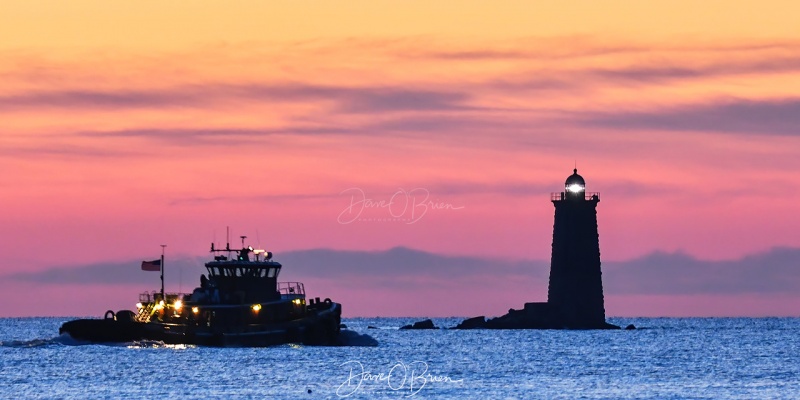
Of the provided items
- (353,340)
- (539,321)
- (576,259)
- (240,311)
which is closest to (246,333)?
(240,311)

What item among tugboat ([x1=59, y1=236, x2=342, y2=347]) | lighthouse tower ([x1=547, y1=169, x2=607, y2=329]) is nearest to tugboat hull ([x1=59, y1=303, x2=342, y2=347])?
tugboat ([x1=59, y1=236, x2=342, y2=347])

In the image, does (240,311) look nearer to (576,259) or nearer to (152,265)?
(152,265)

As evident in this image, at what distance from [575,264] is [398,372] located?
43871 mm

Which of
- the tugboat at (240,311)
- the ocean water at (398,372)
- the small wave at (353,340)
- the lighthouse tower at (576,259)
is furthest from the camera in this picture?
the lighthouse tower at (576,259)

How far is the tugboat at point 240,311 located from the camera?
97125mm

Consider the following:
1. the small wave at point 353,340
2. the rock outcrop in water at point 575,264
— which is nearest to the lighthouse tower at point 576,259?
the rock outcrop in water at point 575,264

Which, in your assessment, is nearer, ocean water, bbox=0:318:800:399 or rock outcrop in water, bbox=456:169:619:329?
ocean water, bbox=0:318:800:399

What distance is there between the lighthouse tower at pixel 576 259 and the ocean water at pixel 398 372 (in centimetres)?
603

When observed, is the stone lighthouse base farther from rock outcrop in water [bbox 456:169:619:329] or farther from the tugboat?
the tugboat

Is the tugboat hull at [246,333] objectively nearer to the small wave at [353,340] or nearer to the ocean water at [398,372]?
the ocean water at [398,372]

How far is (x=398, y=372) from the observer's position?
85.4 metres

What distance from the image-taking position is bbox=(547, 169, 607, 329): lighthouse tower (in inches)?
4953

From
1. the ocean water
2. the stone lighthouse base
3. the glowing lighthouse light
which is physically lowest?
the ocean water

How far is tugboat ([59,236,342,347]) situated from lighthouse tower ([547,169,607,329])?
2953cm
